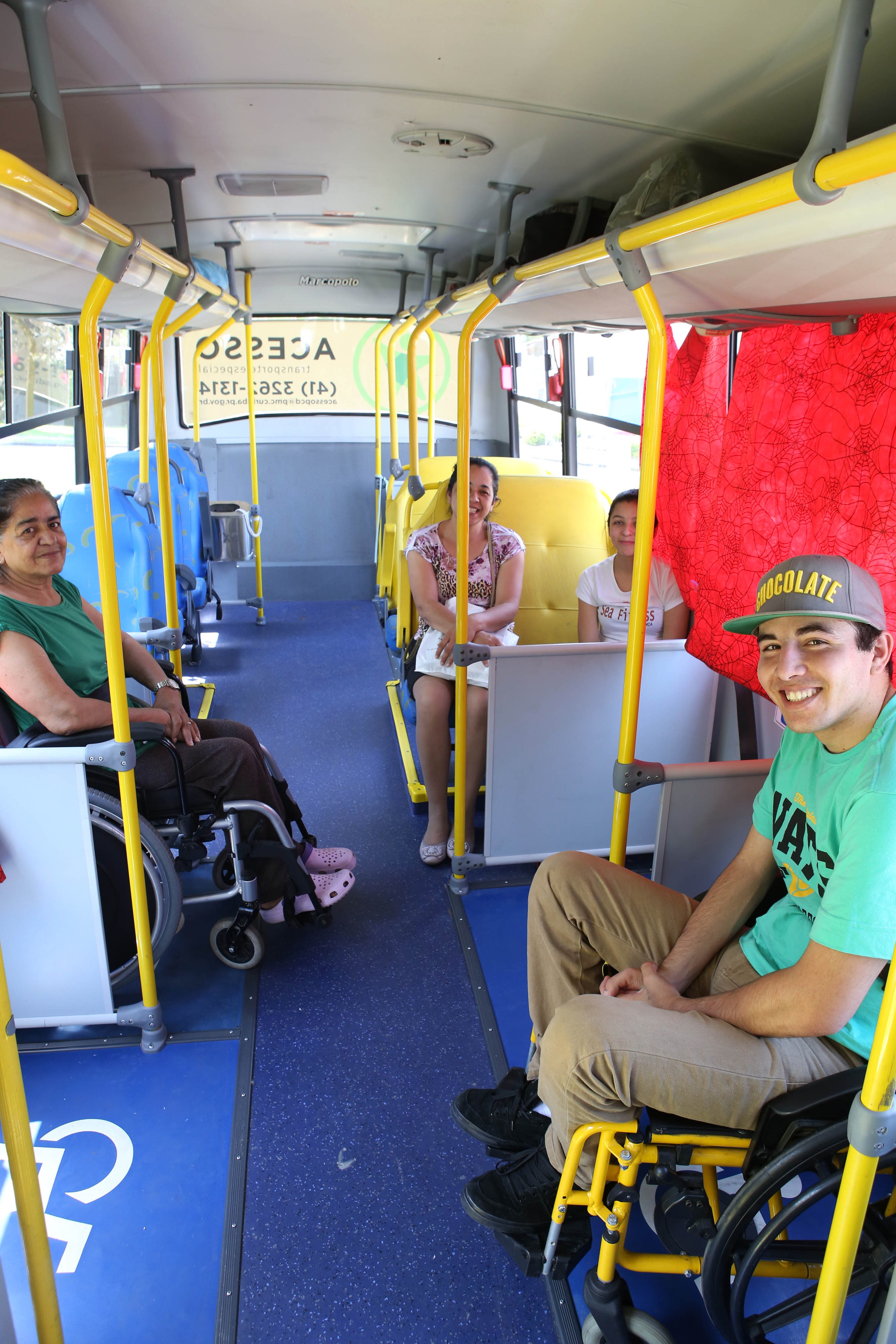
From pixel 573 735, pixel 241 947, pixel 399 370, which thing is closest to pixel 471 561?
pixel 573 735

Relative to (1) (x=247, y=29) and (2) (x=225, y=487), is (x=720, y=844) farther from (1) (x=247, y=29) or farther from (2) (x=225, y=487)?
(2) (x=225, y=487)

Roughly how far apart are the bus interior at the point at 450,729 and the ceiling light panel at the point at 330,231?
0.05 meters

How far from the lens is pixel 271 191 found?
2.91 metres

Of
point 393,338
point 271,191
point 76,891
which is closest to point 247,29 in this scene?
point 271,191

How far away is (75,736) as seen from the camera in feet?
8.00

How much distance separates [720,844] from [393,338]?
4137 mm

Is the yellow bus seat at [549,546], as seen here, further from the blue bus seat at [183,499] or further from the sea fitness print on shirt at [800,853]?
the sea fitness print on shirt at [800,853]

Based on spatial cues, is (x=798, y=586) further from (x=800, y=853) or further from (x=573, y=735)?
(x=573, y=735)

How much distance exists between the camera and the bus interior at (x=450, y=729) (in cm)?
150

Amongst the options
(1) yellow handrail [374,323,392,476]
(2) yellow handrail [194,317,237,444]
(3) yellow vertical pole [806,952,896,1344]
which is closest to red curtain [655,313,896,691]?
(3) yellow vertical pole [806,952,896,1344]

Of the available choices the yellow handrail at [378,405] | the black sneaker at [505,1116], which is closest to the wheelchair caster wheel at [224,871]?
the black sneaker at [505,1116]

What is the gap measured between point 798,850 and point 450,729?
2204 millimetres

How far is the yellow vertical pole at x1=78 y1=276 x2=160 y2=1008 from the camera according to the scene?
2.00 meters

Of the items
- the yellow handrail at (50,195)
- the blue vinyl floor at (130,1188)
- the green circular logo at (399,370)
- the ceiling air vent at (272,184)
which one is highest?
the ceiling air vent at (272,184)
